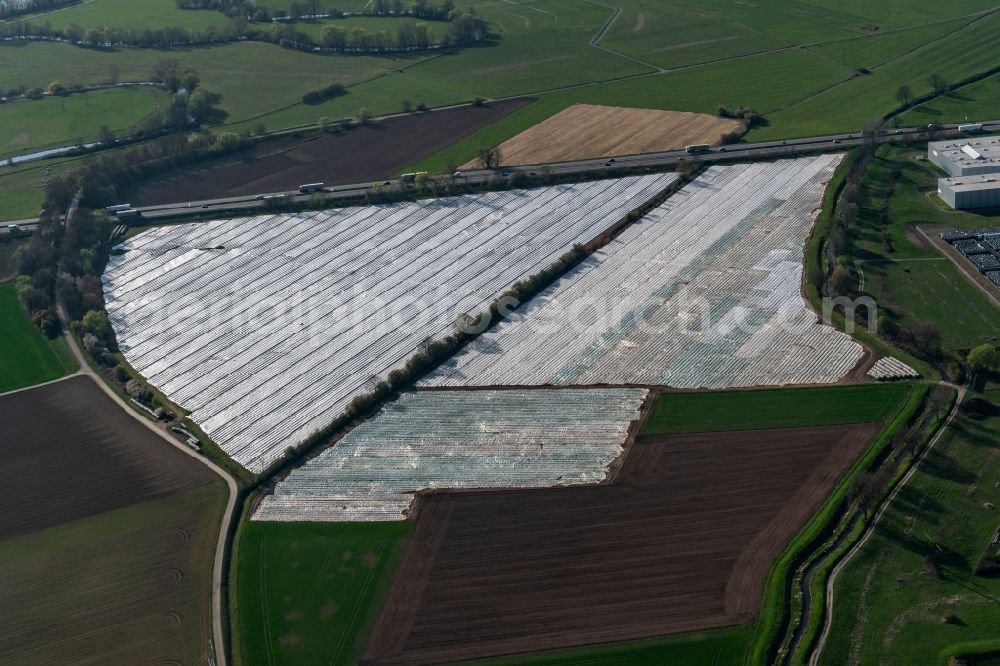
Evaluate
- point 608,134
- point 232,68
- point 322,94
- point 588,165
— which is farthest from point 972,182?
point 232,68

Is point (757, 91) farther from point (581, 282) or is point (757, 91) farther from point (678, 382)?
point (678, 382)

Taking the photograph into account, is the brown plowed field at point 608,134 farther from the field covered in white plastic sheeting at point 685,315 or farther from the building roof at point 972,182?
the building roof at point 972,182

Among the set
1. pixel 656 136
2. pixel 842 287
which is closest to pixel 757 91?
pixel 656 136

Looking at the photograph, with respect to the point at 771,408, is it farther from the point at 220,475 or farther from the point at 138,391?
the point at 138,391

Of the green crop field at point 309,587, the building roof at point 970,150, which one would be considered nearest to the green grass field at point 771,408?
the green crop field at point 309,587

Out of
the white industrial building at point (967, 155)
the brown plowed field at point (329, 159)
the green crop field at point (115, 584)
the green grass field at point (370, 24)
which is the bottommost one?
the green crop field at point (115, 584)

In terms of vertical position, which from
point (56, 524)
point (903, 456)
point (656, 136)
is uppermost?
point (656, 136)
